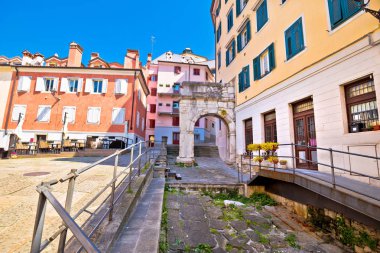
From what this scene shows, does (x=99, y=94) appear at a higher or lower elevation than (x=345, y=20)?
higher

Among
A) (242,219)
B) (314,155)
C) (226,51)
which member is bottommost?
(242,219)

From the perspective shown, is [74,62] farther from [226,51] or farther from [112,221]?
[112,221]

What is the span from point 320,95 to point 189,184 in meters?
5.90

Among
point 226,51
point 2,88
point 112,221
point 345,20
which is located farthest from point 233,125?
point 2,88

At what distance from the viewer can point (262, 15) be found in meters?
10.6

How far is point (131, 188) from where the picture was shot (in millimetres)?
4598

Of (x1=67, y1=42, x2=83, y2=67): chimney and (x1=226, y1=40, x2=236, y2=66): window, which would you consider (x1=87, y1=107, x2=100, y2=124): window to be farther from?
(x1=226, y1=40, x2=236, y2=66): window

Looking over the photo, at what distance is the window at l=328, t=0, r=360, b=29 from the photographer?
5.53 meters

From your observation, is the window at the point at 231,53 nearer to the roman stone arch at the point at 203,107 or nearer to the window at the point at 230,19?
the window at the point at 230,19

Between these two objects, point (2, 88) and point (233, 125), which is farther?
point (2, 88)

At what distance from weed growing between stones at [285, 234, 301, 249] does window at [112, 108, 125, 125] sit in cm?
1797

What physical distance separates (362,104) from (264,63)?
5824 mm

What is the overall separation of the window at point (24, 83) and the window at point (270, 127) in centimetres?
2388

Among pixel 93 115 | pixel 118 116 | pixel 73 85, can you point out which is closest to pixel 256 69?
pixel 118 116
